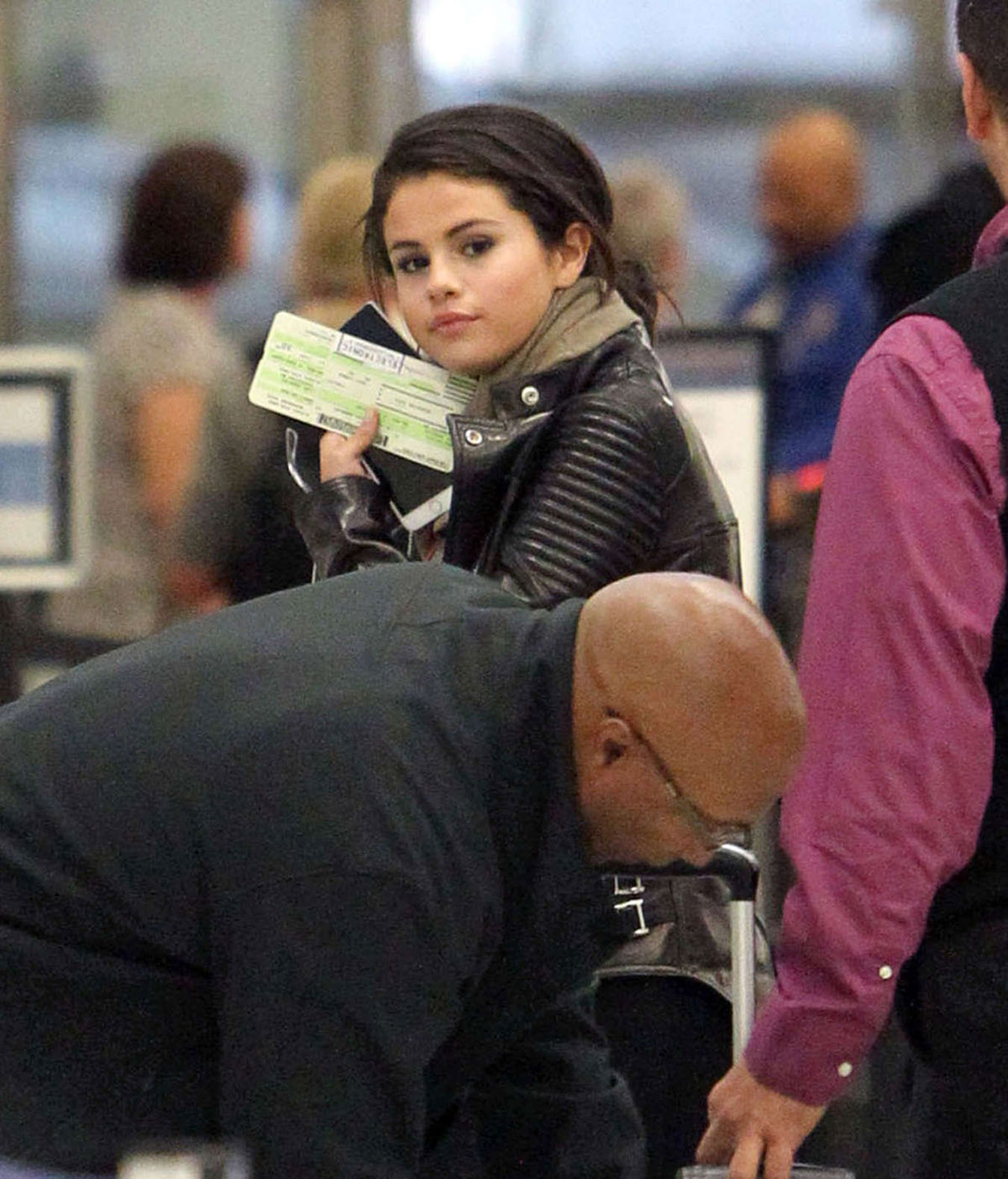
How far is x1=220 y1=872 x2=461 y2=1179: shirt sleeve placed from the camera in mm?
1886

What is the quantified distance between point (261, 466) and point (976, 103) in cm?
246

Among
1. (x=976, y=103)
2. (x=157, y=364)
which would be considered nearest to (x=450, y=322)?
(x=976, y=103)

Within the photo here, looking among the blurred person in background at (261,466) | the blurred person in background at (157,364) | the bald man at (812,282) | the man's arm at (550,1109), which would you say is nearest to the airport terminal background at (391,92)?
the bald man at (812,282)

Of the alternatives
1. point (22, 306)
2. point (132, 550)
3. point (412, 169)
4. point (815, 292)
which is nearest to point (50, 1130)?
point (412, 169)

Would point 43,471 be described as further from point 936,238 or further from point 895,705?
point 895,705

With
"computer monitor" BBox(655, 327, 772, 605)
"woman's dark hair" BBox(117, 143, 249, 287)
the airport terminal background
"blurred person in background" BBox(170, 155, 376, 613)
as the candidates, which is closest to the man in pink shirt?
"blurred person in background" BBox(170, 155, 376, 613)

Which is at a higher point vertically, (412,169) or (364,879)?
(412,169)

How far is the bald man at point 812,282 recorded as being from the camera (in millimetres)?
5488

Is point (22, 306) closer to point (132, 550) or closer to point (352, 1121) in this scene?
point (132, 550)

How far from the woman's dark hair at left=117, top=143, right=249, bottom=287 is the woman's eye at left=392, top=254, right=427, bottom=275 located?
236 cm

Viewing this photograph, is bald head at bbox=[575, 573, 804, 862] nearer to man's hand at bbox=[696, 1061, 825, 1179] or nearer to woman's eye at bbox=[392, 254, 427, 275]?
man's hand at bbox=[696, 1061, 825, 1179]

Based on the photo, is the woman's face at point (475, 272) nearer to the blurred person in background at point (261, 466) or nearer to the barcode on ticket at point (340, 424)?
the barcode on ticket at point (340, 424)

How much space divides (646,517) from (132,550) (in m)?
2.80

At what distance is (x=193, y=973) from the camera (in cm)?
203
